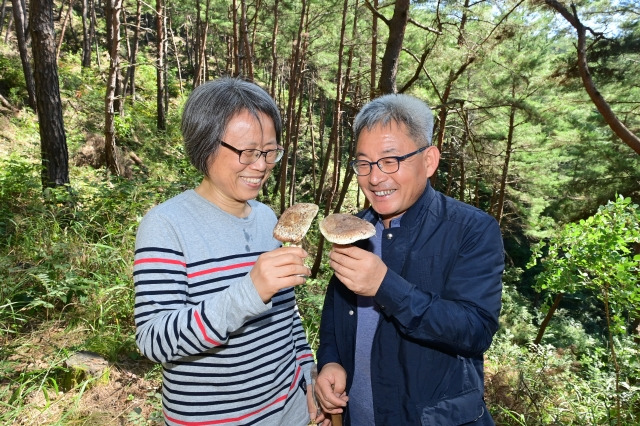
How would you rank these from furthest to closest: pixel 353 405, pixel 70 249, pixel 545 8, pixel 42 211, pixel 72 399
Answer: pixel 545 8 → pixel 42 211 → pixel 70 249 → pixel 72 399 → pixel 353 405

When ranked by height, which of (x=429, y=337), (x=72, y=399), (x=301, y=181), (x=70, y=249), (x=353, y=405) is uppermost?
(x=429, y=337)

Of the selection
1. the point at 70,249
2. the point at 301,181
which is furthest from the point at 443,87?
the point at 301,181

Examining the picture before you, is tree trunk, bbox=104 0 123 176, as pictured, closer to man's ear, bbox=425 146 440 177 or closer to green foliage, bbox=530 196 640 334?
man's ear, bbox=425 146 440 177

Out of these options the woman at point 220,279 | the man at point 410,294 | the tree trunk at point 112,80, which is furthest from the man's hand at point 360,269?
the tree trunk at point 112,80

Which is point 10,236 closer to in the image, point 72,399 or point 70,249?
point 70,249

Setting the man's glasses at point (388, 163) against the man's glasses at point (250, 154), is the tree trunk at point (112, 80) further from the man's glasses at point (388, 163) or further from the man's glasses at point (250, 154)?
the man's glasses at point (388, 163)

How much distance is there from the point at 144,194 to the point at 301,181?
22005mm

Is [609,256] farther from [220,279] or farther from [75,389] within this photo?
[75,389]

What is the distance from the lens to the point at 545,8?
860cm

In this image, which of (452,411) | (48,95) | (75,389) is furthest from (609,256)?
(48,95)

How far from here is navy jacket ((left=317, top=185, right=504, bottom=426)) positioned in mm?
1431

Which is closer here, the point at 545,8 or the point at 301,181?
the point at 545,8

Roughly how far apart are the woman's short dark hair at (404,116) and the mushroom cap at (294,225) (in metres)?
0.56

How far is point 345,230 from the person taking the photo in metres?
1.51
